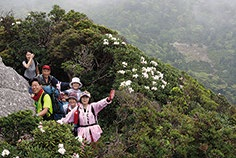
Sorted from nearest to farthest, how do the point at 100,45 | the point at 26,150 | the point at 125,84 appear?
1. the point at 26,150
2. the point at 125,84
3. the point at 100,45

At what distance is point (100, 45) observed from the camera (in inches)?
435

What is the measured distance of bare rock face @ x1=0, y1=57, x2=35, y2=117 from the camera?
6.19 metres

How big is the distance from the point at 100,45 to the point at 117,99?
118 inches

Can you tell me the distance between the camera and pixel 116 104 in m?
9.16

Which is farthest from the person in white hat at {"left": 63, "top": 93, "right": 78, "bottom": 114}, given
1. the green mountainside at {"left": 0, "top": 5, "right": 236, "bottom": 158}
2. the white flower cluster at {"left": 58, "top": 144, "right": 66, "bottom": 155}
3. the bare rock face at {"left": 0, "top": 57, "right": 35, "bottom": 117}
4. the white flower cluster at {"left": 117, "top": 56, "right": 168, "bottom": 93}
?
the white flower cluster at {"left": 58, "top": 144, "right": 66, "bottom": 155}

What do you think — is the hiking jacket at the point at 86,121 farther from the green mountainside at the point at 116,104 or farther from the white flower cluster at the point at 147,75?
the white flower cluster at the point at 147,75

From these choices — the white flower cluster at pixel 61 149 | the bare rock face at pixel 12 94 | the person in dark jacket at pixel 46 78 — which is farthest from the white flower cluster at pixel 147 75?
the white flower cluster at pixel 61 149

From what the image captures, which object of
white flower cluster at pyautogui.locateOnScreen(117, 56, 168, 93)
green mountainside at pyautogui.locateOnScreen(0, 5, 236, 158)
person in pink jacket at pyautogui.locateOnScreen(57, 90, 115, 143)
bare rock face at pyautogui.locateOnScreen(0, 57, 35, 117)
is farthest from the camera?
white flower cluster at pyautogui.locateOnScreen(117, 56, 168, 93)

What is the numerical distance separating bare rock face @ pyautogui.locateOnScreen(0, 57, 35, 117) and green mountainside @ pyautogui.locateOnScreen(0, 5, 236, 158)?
132cm

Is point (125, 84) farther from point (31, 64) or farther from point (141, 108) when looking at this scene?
point (31, 64)

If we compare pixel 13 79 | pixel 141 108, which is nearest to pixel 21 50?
pixel 13 79

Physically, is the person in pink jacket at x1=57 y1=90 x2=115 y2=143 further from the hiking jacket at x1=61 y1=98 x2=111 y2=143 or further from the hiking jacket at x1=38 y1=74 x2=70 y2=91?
the hiking jacket at x1=38 y1=74 x2=70 y2=91

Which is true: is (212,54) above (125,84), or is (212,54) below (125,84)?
above

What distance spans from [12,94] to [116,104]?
329 cm
